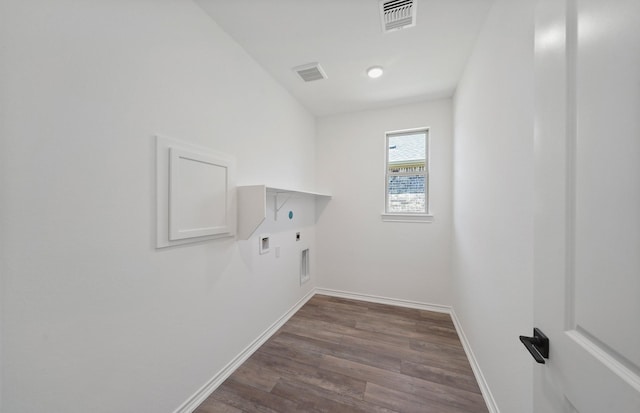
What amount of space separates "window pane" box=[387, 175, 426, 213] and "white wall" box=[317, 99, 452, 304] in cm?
14

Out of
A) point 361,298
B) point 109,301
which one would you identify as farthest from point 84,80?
point 361,298

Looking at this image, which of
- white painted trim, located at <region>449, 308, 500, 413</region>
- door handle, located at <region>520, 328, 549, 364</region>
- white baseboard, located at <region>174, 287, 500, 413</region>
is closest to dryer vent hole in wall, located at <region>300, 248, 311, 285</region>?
white baseboard, located at <region>174, 287, 500, 413</region>

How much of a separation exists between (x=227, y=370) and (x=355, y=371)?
1.01 meters

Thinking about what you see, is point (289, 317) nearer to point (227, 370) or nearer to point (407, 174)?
point (227, 370)

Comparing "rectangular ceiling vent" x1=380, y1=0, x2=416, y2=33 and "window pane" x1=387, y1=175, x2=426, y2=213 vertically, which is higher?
"rectangular ceiling vent" x1=380, y1=0, x2=416, y2=33

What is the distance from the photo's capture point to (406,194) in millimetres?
2965

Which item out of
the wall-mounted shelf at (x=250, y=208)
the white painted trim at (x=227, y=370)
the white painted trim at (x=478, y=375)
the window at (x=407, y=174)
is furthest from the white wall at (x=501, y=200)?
the white painted trim at (x=227, y=370)

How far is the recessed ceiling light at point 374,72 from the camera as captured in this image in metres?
2.15

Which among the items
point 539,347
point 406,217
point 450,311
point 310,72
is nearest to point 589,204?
point 539,347

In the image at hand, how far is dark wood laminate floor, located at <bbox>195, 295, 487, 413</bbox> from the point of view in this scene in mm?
1470

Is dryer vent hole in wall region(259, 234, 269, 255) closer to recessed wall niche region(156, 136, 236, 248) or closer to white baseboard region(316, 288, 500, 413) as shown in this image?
recessed wall niche region(156, 136, 236, 248)

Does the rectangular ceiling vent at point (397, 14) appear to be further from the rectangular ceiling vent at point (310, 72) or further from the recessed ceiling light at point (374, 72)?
the rectangular ceiling vent at point (310, 72)

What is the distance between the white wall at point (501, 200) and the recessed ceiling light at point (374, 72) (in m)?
0.78

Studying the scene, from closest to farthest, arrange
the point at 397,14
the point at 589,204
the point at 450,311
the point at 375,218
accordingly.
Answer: the point at 589,204, the point at 397,14, the point at 450,311, the point at 375,218
